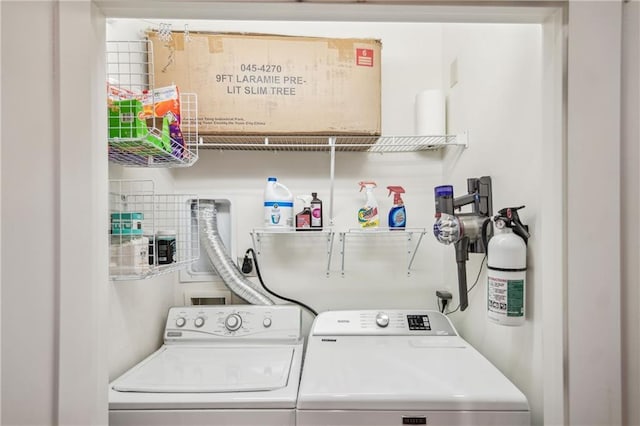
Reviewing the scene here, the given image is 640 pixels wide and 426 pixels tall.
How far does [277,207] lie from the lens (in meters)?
1.67

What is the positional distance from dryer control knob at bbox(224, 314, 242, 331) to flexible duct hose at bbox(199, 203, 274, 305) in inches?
5.5

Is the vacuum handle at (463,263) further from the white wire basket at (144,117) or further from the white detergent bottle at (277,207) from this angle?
the white wire basket at (144,117)

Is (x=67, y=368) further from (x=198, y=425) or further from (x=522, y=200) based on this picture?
(x=522, y=200)

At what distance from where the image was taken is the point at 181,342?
1.57 meters

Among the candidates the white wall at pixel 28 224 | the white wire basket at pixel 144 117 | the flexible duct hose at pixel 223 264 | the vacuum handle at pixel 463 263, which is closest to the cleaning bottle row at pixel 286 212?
the flexible duct hose at pixel 223 264

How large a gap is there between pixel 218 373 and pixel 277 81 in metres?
1.37

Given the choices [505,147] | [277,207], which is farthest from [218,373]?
[505,147]

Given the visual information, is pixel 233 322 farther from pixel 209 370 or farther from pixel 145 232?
pixel 145 232

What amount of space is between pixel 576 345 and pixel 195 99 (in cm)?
171

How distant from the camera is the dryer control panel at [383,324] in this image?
5.15 ft

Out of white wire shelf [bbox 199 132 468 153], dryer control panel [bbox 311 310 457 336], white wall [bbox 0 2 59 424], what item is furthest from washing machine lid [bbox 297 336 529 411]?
white wire shelf [bbox 199 132 468 153]

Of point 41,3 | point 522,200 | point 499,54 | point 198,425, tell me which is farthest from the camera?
point 499,54

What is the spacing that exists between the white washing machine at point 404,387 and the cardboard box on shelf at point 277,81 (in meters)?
1.07

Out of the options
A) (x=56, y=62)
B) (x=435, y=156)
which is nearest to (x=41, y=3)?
(x=56, y=62)
